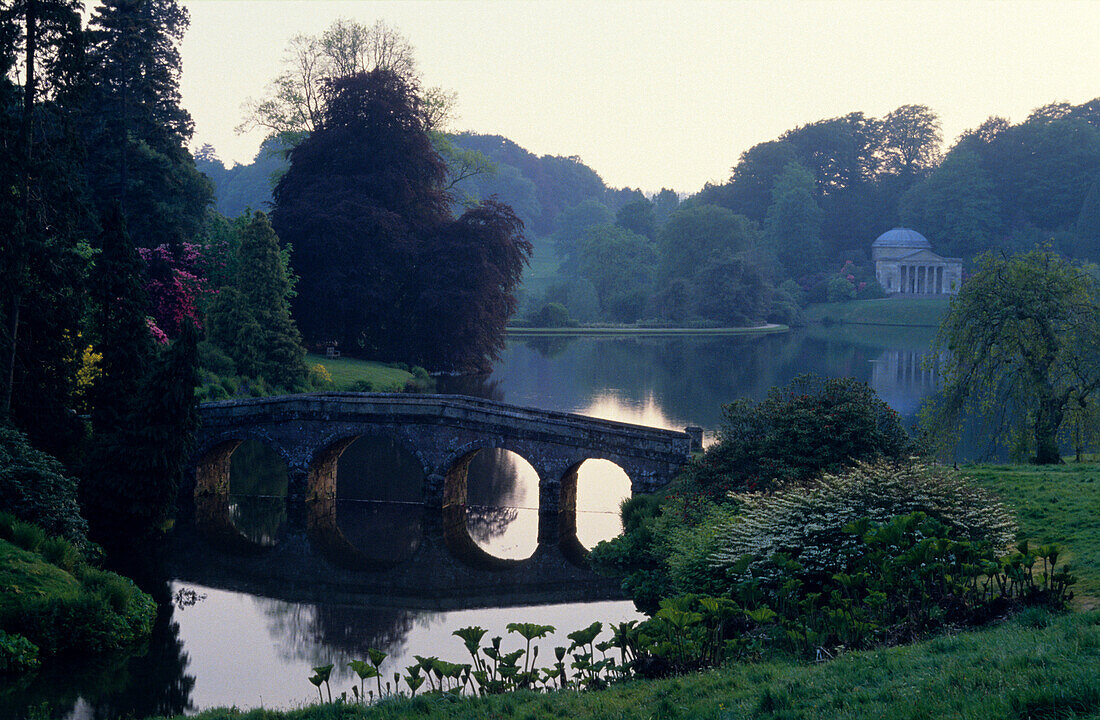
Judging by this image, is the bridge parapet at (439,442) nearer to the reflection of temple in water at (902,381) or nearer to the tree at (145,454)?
the tree at (145,454)

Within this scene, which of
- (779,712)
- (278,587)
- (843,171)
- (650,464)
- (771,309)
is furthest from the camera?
(843,171)

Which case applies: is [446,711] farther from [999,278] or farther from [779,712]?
[999,278]

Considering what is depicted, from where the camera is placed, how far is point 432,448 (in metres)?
34.8

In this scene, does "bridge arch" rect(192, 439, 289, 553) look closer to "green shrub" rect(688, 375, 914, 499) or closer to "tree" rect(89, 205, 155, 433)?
"tree" rect(89, 205, 155, 433)

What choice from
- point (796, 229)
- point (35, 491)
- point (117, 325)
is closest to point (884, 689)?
point (35, 491)

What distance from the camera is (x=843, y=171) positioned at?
162000mm

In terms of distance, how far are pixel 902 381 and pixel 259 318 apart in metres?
49.7

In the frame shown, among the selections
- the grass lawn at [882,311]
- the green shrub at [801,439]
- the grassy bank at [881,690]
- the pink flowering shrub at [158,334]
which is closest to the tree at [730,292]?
the grass lawn at [882,311]

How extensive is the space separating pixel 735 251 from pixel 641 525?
105m

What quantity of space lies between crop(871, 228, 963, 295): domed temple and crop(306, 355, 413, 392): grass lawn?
102 meters

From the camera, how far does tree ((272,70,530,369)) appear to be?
5828cm

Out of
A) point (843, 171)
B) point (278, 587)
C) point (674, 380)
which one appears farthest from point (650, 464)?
point (843, 171)

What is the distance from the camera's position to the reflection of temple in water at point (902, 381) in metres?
62.8

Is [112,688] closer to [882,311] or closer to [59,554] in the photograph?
[59,554]
